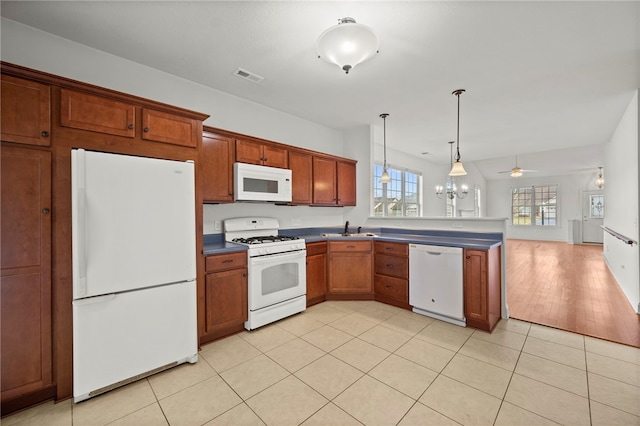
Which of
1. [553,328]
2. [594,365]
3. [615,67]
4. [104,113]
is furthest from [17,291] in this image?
[615,67]

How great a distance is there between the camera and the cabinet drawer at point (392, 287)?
137 inches

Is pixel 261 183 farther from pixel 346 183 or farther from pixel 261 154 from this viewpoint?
pixel 346 183

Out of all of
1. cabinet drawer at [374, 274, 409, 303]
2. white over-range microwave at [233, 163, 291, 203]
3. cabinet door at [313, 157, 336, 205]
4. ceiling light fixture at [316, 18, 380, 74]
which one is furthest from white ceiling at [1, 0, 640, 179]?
cabinet drawer at [374, 274, 409, 303]

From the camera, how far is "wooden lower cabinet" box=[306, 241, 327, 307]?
358 centimetres

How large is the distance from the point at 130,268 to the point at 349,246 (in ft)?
Result: 8.35

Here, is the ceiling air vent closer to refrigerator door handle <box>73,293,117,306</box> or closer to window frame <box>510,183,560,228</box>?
refrigerator door handle <box>73,293,117,306</box>

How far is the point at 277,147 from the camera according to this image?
11.6 ft

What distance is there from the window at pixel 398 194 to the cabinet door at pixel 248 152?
320 cm

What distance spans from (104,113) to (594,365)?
4343 mm

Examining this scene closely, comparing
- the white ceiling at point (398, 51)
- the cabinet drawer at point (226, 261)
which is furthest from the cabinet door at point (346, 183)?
the cabinet drawer at point (226, 261)

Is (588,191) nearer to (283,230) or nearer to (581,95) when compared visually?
(581,95)

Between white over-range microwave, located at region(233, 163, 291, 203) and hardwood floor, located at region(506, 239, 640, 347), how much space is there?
320cm

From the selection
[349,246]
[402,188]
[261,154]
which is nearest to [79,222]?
[261,154]

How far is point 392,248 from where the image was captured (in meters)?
3.62
